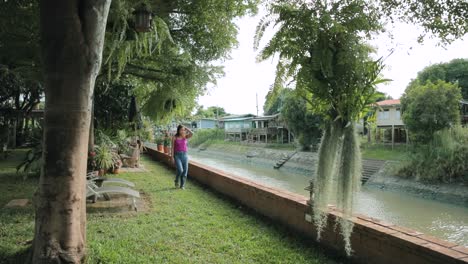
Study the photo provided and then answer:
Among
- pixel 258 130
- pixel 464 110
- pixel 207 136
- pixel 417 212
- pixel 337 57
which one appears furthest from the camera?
pixel 207 136

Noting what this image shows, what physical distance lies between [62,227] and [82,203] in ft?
0.87

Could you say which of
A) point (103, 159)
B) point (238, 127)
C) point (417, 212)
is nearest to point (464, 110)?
point (417, 212)

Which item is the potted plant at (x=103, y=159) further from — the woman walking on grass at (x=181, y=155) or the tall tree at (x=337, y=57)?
the tall tree at (x=337, y=57)

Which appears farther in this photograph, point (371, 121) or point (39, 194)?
point (39, 194)

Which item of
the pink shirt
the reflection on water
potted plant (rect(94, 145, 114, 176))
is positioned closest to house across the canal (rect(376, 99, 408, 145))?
the reflection on water

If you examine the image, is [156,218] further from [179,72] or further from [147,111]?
[179,72]

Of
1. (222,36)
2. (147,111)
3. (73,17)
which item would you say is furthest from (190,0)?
(73,17)

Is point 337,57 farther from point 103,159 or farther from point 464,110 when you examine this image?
point 464,110

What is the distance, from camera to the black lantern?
370cm

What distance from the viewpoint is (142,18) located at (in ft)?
12.2

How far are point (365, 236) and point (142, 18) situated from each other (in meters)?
3.42

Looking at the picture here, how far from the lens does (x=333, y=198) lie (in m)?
2.76

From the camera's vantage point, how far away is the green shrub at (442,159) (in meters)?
15.2

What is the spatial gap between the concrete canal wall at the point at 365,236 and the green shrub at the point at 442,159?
13724mm
